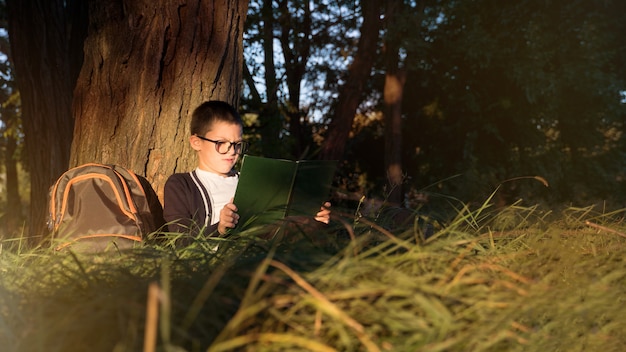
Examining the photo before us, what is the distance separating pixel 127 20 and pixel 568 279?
3.11 meters

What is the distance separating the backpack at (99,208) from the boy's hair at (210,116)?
1.83 ft

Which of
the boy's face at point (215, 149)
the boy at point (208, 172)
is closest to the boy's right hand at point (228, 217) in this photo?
the boy at point (208, 172)

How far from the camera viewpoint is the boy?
143 inches

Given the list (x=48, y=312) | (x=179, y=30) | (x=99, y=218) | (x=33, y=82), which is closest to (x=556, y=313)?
(x=48, y=312)

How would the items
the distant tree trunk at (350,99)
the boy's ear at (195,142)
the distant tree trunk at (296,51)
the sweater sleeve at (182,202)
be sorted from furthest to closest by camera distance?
the distant tree trunk at (296,51), the distant tree trunk at (350,99), the boy's ear at (195,142), the sweater sleeve at (182,202)

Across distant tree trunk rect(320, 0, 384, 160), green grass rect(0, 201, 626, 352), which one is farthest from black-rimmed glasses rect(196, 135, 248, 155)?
distant tree trunk rect(320, 0, 384, 160)

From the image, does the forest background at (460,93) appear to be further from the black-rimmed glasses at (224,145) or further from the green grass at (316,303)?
the green grass at (316,303)

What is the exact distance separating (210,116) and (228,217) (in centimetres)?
93

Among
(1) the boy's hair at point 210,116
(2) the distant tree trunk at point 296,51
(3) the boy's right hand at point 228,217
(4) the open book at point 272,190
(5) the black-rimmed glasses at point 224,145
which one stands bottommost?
(3) the boy's right hand at point 228,217

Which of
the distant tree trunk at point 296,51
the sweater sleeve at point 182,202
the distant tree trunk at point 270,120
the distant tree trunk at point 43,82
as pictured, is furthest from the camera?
the distant tree trunk at point 296,51

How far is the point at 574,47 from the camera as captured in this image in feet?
53.6

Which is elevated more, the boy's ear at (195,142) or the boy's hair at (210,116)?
the boy's hair at (210,116)

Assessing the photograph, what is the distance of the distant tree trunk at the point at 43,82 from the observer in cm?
616

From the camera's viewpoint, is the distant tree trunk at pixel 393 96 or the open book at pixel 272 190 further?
the distant tree trunk at pixel 393 96
